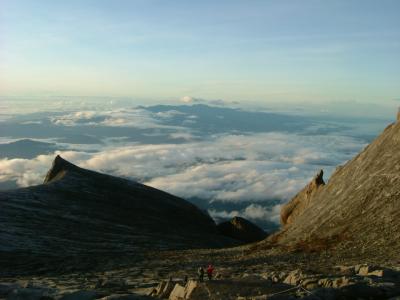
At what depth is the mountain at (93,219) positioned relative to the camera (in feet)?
161

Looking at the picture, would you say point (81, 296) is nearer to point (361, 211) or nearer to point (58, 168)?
point (361, 211)

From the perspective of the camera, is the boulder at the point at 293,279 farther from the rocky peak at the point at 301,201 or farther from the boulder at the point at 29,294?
the rocky peak at the point at 301,201

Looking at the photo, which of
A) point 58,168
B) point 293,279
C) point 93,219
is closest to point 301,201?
point 93,219

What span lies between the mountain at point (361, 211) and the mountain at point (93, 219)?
17.6 metres

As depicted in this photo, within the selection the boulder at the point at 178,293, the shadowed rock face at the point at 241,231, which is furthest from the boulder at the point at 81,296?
the shadowed rock face at the point at 241,231

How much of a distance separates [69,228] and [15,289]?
36.7 meters

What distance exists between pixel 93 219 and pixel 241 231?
109 ft

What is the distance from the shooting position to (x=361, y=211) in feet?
148

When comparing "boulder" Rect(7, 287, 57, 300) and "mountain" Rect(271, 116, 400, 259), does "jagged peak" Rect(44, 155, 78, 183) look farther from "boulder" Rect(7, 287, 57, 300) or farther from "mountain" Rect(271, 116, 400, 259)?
"boulder" Rect(7, 287, 57, 300)

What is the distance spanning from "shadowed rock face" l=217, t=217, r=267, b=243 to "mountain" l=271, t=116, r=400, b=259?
1262 inches

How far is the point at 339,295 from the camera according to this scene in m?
17.4

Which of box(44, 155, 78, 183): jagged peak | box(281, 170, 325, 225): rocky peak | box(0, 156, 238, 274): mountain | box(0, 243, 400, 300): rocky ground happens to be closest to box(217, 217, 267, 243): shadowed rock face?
box(0, 156, 238, 274): mountain

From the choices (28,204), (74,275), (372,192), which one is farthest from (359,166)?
(28,204)

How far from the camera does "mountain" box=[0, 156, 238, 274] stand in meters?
49.2
